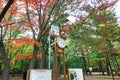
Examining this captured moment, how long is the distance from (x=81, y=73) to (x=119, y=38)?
12.0 metres

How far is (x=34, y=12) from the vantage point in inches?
442

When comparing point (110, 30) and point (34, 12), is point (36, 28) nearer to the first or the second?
point (34, 12)

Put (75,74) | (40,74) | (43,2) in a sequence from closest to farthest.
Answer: (40,74) < (75,74) < (43,2)

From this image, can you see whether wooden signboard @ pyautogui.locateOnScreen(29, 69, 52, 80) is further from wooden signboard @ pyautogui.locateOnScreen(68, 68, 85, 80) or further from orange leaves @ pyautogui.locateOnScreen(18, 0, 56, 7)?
orange leaves @ pyautogui.locateOnScreen(18, 0, 56, 7)

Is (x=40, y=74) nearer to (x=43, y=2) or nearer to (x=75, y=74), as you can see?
(x=75, y=74)

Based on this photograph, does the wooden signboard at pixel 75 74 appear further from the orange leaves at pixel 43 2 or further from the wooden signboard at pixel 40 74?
the orange leaves at pixel 43 2

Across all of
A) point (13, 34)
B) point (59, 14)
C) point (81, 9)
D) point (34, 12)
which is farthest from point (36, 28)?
point (13, 34)

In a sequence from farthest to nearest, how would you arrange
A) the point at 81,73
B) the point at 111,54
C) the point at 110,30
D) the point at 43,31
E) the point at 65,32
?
the point at 111,54 < the point at 110,30 < the point at 65,32 < the point at 43,31 < the point at 81,73

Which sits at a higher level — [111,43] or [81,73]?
[111,43]

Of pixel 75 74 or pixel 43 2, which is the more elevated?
pixel 43 2

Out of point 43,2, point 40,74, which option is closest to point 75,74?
point 40,74

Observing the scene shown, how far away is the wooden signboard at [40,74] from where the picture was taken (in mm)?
4668

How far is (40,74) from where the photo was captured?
4797 mm

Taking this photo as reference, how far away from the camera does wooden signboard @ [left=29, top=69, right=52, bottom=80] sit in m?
4.67
